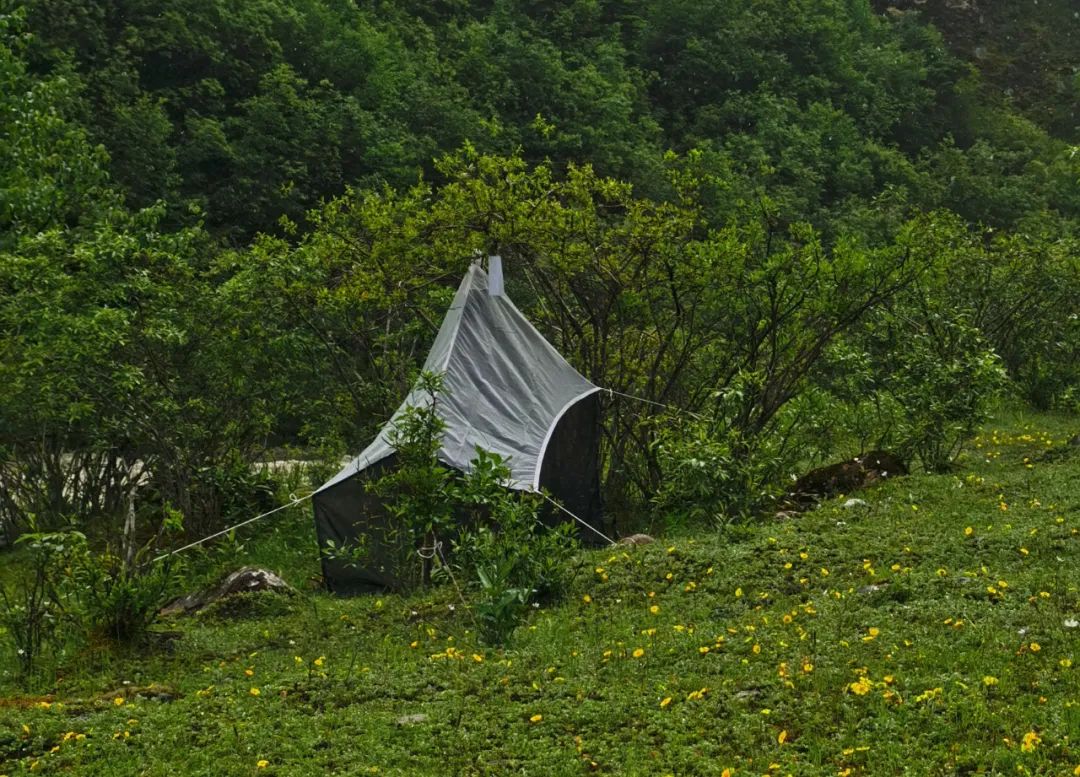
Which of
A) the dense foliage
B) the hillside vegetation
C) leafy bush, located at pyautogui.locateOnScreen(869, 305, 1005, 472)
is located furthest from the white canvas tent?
leafy bush, located at pyautogui.locateOnScreen(869, 305, 1005, 472)

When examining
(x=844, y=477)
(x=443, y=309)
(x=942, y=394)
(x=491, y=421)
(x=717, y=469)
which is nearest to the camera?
(x=717, y=469)

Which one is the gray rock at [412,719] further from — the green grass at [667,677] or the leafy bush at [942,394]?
the leafy bush at [942,394]

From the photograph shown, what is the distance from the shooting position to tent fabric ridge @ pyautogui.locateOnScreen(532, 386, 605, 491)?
10508 millimetres

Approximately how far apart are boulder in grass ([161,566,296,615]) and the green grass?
1.51 ft

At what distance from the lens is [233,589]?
9.60 metres

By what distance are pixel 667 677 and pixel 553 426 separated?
5.17 metres

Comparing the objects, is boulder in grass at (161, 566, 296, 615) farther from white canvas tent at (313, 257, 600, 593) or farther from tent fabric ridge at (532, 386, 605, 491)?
tent fabric ridge at (532, 386, 605, 491)

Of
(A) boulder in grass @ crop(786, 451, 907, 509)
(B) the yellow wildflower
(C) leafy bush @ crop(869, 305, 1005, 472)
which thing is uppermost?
(C) leafy bush @ crop(869, 305, 1005, 472)

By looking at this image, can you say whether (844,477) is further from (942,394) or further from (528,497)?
(528,497)

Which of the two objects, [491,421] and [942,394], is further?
[942,394]

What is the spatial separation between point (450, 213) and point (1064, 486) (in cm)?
597

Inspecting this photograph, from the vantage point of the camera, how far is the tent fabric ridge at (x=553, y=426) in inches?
414

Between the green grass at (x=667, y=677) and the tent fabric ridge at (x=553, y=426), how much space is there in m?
1.53

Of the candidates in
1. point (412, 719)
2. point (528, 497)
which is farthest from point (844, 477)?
point (412, 719)
